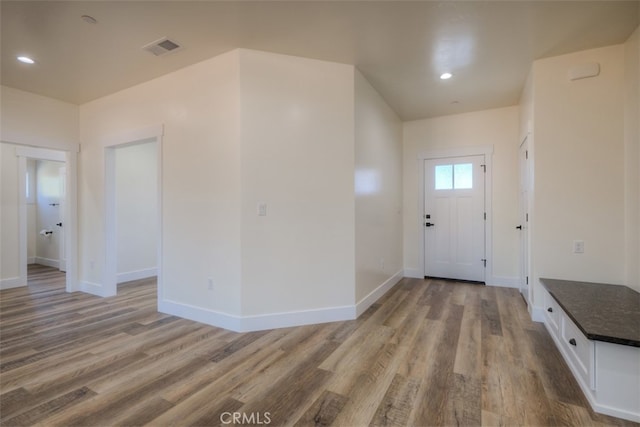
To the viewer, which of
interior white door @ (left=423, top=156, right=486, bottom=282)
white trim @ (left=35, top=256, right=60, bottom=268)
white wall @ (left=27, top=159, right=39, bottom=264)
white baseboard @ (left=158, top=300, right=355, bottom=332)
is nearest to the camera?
white baseboard @ (left=158, top=300, right=355, bottom=332)

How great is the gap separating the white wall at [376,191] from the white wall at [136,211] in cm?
342

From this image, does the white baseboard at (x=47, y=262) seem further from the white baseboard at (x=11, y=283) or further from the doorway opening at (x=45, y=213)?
the white baseboard at (x=11, y=283)

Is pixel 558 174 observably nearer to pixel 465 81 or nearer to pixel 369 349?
pixel 465 81

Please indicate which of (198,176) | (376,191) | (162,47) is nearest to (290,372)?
(198,176)

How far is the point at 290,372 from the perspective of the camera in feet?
7.20

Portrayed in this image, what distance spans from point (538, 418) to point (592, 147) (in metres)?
2.56

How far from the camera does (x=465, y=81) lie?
3.57 m

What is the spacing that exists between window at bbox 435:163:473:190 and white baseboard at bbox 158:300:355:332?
293 cm

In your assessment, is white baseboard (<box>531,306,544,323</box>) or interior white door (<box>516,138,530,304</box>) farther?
interior white door (<box>516,138,530,304</box>)

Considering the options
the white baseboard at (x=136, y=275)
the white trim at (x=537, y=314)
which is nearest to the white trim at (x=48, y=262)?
the white baseboard at (x=136, y=275)

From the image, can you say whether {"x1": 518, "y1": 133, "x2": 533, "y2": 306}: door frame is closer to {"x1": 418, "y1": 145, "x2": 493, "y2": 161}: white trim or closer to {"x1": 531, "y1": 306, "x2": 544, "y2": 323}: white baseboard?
{"x1": 531, "y1": 306, "x2": 544, "y2": 323}: white baseboard

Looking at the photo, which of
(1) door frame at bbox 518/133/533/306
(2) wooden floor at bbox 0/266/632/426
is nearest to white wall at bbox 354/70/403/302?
(2) wooden floor at bbox 0/266/632/426

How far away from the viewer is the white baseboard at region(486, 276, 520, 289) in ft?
14.7

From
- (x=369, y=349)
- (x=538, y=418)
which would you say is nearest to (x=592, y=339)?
(x=538, y=418)
